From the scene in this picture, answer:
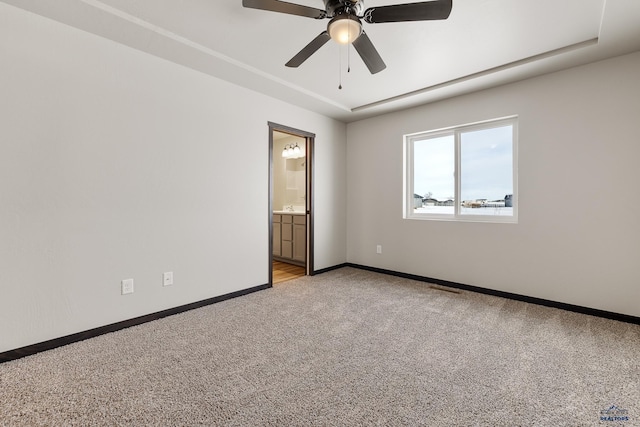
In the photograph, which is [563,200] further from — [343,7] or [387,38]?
[343,7]

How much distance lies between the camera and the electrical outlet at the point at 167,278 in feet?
8.87

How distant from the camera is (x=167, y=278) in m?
2.72

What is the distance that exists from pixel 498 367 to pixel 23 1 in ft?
13.0

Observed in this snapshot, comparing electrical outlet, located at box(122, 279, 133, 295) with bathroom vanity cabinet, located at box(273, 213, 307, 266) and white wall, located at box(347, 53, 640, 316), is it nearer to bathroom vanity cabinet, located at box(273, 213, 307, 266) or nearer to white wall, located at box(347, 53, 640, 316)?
bathroom vanity cabinet, located at box(273, 213, 307, 266)

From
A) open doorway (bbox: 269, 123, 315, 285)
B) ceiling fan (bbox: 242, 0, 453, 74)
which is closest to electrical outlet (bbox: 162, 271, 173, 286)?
open doorway (bbox: 269, 123, 315, 285)

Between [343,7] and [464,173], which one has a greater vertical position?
[343,7]

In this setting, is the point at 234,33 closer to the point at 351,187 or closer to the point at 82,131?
the point at 82,131

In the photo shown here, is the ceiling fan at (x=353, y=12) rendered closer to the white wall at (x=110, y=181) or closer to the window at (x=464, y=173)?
the white wall at (x=110, y=181)

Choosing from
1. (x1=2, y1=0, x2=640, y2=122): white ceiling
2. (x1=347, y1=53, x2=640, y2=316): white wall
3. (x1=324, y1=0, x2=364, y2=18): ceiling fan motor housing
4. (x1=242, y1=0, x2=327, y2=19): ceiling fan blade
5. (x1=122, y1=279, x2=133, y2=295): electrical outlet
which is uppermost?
(x1=2, y1=0, x2=640, y2=122): white ceiling

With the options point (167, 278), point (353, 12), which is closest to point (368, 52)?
point (353, 12)

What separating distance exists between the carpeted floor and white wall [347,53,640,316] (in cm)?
39

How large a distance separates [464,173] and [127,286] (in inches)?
152

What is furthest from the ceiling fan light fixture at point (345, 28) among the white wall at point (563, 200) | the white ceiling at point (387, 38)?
the white wall at point (563, 200)

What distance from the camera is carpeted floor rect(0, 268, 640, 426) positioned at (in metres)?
1.45
